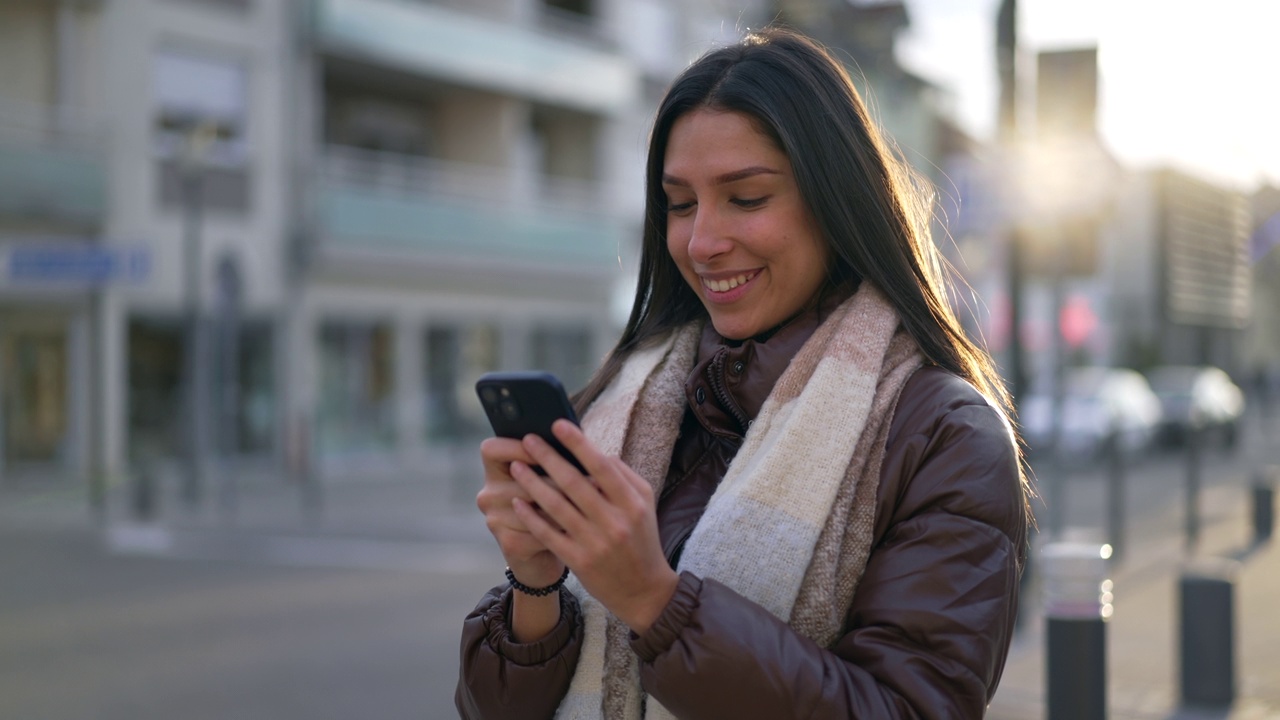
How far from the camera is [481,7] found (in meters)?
27.6

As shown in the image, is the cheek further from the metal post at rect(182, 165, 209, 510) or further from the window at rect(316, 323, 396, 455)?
the window at rect(316, 323, 396, 455)

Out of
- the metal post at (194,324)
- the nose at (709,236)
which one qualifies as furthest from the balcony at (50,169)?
the nose at (709,236)

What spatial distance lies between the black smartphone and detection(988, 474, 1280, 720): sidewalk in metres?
3.95

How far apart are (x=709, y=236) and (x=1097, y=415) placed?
2581 centimetres

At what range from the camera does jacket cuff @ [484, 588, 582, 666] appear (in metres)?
1.93

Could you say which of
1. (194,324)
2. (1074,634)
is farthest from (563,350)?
(1074,634)

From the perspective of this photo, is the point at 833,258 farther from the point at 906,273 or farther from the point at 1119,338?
the point at 1119,338

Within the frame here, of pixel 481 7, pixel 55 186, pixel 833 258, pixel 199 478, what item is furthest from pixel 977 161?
pixel 481 7

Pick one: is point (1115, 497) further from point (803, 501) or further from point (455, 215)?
point (455, 215)

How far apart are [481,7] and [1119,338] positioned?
40.9 metres

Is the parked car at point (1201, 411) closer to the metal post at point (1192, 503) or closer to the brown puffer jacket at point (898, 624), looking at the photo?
the metal post at point (1192, 503)

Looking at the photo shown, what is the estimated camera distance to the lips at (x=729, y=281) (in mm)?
1995

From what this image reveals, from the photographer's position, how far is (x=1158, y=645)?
25.7ft

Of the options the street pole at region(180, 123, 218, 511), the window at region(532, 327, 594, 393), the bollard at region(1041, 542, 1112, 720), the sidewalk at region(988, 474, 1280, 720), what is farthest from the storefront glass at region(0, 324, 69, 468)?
the bollard at region(1041, 542, 1112, 720)
